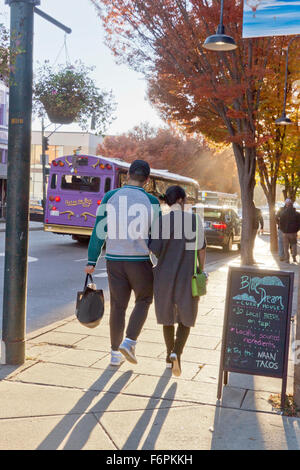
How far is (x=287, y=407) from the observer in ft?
14.9

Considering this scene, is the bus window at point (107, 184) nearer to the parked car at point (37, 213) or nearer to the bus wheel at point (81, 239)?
the bus wheel at point (81, 239)

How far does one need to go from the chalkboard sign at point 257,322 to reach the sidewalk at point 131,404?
299 mm

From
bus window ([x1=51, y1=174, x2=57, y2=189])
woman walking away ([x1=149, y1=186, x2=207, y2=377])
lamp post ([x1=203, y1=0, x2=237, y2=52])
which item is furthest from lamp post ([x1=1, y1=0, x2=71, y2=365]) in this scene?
bus window ([x1=51, y1=174, x2=57, y2=189])

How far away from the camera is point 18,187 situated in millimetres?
5305

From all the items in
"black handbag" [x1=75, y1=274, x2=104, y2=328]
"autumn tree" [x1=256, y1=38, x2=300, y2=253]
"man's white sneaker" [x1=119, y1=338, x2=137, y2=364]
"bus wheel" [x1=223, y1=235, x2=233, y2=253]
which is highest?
"autumn tree" [x1=256, y1=38, x2=300, y2=253]

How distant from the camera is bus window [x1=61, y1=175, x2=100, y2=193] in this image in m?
18.8

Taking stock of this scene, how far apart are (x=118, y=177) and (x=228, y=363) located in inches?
563

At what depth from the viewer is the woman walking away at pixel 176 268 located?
17.1 feet

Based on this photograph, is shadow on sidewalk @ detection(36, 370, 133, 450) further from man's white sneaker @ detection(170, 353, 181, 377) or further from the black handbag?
the black handbag

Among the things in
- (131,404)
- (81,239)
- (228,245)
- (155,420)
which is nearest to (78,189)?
(81,239)

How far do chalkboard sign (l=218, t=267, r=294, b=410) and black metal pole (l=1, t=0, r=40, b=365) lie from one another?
191 cm

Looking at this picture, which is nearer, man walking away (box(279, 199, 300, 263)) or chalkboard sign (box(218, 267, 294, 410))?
chalkboard sign (box(218, 267, 294, 410))
